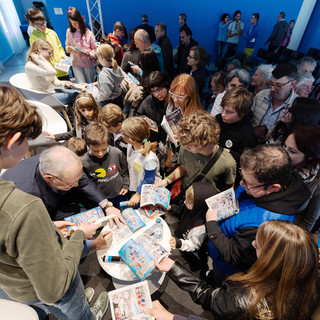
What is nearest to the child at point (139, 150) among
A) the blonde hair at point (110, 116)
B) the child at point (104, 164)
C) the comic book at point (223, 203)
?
the child at point (104, 164)

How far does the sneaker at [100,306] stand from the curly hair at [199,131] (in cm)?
193

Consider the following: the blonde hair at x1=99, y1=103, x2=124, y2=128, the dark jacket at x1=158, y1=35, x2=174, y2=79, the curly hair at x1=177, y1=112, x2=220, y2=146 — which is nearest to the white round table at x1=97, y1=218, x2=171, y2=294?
the curly hair at x1=177, y1=112, x2=220, y2=146

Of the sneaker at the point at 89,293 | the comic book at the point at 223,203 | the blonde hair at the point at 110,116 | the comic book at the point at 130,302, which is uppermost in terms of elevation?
the blonde hair at the point at 110,116

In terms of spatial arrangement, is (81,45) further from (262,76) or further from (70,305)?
(70,305)

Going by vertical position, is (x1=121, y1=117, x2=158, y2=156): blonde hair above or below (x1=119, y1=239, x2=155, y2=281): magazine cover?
above

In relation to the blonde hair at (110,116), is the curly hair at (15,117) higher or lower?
higher

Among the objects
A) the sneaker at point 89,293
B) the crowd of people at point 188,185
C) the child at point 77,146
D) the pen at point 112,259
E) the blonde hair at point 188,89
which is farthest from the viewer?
the blonde hair at point 188,89

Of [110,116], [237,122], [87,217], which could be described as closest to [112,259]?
[87,217]

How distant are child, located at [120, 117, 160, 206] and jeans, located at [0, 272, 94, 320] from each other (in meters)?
1.07

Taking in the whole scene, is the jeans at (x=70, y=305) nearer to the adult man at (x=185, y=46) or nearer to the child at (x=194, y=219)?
the child at (x=194, y=219)

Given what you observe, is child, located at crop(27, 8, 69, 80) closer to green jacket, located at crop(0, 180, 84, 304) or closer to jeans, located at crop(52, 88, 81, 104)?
jeans, located at crop(52, 88, 81, 104)

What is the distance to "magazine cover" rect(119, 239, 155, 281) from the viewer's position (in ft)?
5.50

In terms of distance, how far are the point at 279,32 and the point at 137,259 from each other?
9.25m

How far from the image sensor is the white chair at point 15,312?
1228 mm
